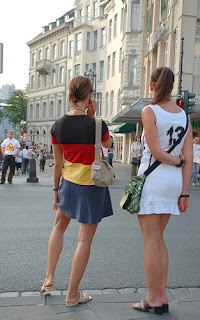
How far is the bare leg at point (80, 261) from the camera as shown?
3.29 m

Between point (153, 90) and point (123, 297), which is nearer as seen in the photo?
point (153, 90)

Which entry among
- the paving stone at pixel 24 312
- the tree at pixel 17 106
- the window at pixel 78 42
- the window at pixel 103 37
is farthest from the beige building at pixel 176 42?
the tree at pixel 17 106

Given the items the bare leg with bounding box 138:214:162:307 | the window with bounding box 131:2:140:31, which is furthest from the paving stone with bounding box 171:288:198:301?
the window with bounding box 131:2:140:31

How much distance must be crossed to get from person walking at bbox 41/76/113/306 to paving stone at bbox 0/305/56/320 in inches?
8.4

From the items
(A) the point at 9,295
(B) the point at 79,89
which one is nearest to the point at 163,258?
(A) the point at 9,295

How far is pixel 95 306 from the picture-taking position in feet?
10.8

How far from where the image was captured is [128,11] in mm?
32156

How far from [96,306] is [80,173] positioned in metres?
1.08

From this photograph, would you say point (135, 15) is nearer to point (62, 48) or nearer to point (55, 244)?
point (62, 48)

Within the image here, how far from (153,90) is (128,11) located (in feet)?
102

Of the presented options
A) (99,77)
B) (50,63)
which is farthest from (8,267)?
(50,63)

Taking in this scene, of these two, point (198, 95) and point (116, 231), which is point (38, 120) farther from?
point (116, 231)

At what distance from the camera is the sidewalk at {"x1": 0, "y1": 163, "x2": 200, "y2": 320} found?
3078 millimetres

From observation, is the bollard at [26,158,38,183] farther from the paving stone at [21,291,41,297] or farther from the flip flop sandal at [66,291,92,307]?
the flip flop sandal at [66,291,92,307]
